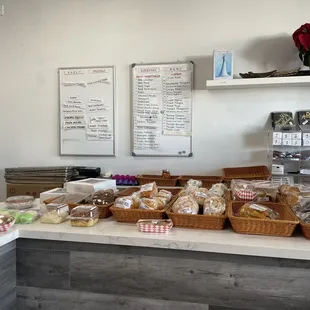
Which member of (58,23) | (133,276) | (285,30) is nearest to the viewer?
(133,276)

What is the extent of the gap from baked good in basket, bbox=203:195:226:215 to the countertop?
78 mm

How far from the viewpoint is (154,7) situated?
295cm

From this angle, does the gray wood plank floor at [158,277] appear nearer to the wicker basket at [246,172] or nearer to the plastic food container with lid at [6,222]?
the plastic food container with lid at [6,222]

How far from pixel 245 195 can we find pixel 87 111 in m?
2.01

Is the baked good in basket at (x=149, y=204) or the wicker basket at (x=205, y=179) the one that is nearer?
the baked good in basket at (x=149, y=204)

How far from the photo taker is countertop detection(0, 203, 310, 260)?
112 cm

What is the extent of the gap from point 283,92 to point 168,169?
1193 mm

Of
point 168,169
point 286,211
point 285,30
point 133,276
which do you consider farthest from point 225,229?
point 285,30

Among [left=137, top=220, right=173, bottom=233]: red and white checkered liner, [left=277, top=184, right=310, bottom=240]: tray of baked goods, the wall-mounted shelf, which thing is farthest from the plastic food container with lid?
the wall-mounted shelf

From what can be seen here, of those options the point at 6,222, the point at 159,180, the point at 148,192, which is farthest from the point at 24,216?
the point at 159,180

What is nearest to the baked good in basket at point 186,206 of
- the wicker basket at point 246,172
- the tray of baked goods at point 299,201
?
the tray of baked goods at point 299,201

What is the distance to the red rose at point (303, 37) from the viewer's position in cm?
251

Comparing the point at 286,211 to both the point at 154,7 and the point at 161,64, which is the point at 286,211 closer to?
the point at 161,64

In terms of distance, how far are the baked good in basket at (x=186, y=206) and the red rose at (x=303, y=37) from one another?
1.82 metres
